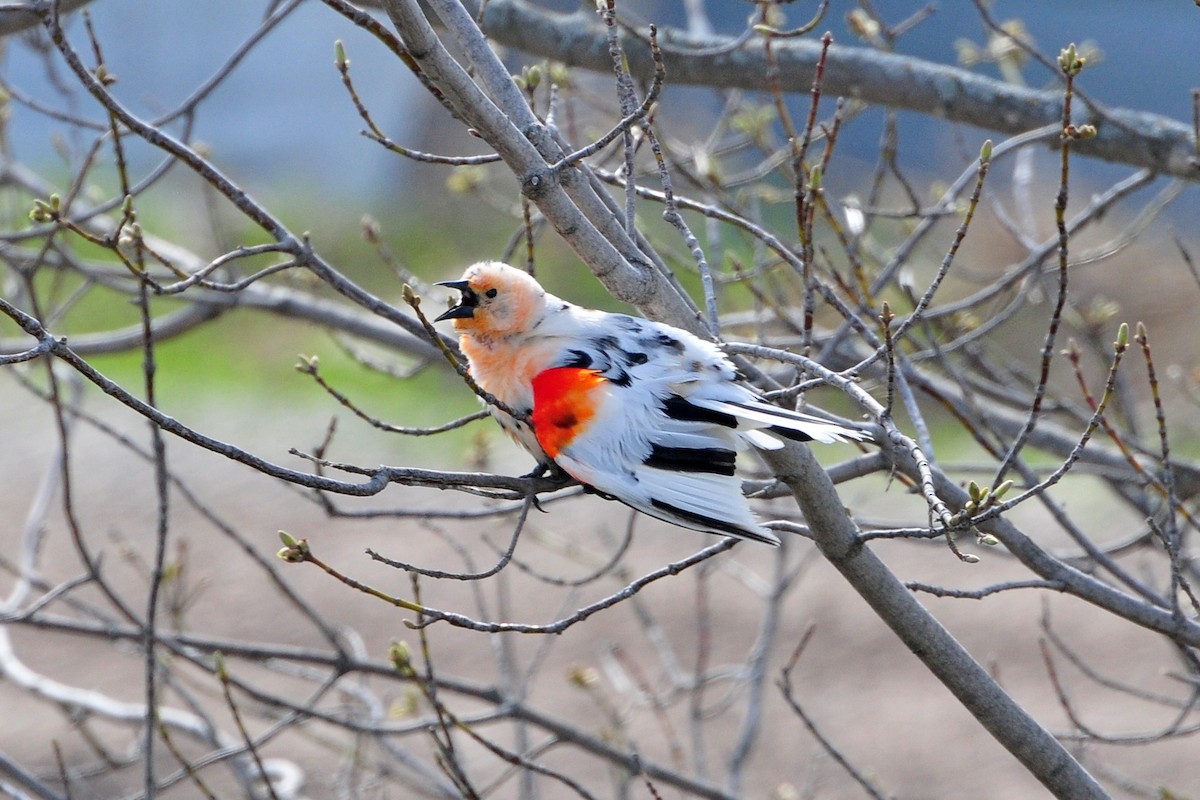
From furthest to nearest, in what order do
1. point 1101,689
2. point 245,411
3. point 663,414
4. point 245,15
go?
point 245,15
point 245,411
point 1101,689
point 663,414

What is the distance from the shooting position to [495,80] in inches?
89.7

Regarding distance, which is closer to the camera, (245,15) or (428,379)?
(428,379)

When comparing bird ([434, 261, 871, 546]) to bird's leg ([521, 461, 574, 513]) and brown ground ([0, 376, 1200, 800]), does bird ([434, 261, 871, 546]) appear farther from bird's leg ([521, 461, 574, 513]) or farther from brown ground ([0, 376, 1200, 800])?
brown ground ([0, 376, 1200, 800])

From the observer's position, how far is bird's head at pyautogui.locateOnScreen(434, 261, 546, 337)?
2.91 meters

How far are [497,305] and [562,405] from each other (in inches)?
16.4

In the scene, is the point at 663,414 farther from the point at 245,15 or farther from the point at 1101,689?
the point at 245,15

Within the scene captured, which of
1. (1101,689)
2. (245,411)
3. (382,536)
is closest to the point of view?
(1101,689)

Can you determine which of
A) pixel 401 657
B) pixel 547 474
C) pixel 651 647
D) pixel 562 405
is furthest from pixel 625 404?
pixel 651 647

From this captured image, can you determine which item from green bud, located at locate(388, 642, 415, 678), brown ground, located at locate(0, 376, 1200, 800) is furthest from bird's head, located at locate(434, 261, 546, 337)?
brown ground, located at locate(0, 376, 1200, 800)

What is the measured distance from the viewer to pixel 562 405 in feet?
A: 8.57

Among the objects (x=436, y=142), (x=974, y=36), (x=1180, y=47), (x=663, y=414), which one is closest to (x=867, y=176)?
(x=974, y=36)

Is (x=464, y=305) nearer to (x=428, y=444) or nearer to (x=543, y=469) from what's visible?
(x=543, y=469)

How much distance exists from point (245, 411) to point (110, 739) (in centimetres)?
381

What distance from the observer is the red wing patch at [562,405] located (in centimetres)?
259
